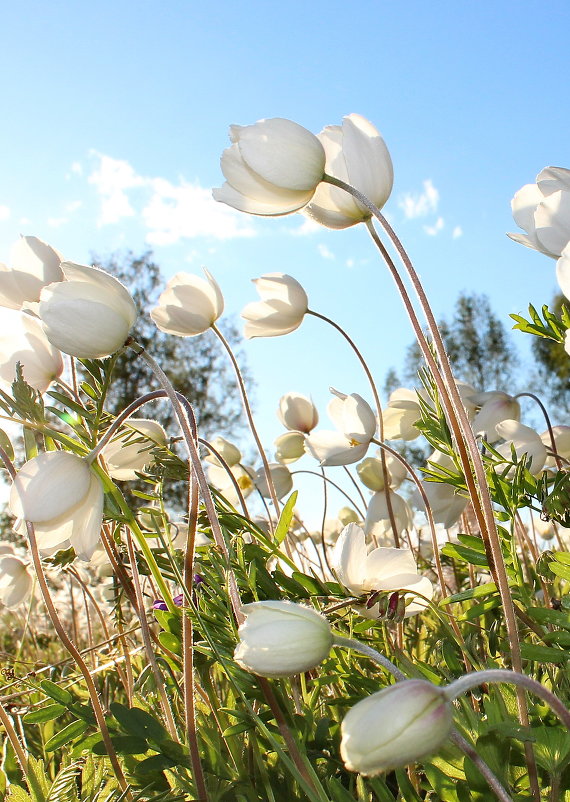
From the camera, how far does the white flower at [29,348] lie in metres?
0.91

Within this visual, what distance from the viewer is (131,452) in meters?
0.92

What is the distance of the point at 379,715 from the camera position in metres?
0.42

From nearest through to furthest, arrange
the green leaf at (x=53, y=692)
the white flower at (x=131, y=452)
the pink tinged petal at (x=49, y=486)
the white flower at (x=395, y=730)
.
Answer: the white flower at (x=395, y=730)
the pink tinged petal at (x=49, y=486)
the green leaf at (x=53, y=692)
the white flower at (x=131, y=452)

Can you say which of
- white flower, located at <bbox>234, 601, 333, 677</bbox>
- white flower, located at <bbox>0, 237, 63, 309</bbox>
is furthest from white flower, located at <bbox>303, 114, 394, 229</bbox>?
white flower, located at <bbox>234, 601, 333, 677</bbox>

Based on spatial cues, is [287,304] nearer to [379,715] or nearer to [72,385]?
[72,385]

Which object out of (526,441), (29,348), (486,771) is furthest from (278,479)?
(486,771)

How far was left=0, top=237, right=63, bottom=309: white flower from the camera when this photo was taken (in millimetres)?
881

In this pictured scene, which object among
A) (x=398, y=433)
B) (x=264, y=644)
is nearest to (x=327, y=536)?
(x=398, y=433)

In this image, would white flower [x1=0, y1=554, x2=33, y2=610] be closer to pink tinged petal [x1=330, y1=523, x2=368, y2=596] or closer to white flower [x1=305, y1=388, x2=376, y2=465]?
white flower [x1=305, y1=388, x2=376, y2=465]

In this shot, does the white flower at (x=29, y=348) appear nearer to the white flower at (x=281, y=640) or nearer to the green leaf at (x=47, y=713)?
the green leaf at (x=47, y=713)

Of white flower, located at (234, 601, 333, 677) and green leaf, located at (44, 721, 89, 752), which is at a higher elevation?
white flower, located at (234, 601, 333, 677)

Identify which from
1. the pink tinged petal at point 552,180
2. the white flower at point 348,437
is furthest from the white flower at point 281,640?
the white flower at point 348,437

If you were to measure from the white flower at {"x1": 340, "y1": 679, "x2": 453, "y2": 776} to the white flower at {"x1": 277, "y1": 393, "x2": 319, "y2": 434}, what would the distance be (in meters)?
1.23

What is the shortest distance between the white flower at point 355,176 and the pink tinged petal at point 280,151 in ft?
0.25
